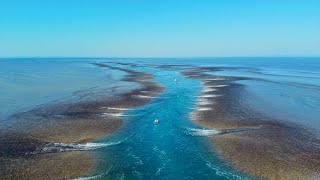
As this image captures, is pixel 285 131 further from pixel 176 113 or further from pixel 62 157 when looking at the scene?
pixel 62 157


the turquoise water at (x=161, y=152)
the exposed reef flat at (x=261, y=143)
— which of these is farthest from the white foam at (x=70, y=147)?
the exposed reef flat at (x=261, y=143)

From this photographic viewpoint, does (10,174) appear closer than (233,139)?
Yes

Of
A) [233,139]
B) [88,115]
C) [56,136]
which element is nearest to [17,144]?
[56,136]

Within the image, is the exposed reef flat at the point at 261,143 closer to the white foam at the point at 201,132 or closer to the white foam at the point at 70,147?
the white foam at the point at 201,132

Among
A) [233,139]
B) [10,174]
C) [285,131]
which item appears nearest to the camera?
[10,174]

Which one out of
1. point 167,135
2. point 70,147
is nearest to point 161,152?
point 167,135

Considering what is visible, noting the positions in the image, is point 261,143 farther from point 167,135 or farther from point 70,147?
point 70,147

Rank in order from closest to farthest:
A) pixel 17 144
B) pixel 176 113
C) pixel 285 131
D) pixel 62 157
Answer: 1. pixel 62 157
2. pixel 17 144
3. pixel 285 131
4. pixel 176 113
